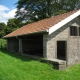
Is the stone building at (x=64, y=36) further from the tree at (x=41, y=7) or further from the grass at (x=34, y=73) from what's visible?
the tree at (x=41, y=7)

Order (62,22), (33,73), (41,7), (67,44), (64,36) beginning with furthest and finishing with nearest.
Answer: (41,7) → (67,44) → (64,36) → (62,22) → (33,73)

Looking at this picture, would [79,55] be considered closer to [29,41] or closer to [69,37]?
[69,37]

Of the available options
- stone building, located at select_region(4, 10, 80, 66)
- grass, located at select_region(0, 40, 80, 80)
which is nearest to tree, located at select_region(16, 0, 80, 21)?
stone building, located at select_region(4, 10, 80, 66)

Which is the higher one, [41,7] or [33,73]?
[41,7]

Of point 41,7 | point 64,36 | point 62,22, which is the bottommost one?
point 64,36

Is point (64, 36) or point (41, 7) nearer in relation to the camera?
point (64, 36)

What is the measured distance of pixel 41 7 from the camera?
121 ft

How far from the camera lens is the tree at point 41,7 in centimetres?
3600

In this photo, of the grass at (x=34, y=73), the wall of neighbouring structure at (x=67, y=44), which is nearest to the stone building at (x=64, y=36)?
the wall of neighbouring structure at (x=67, y=44)

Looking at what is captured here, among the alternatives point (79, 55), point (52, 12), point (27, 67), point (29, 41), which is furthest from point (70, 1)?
point (27, 67)

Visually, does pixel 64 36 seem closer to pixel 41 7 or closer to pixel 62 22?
pixel 62 22

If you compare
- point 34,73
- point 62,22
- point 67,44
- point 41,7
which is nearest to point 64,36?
point 67,44

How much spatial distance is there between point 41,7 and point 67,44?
25.0 m

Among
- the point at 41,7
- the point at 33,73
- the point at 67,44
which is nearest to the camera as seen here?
the point at 33,73
